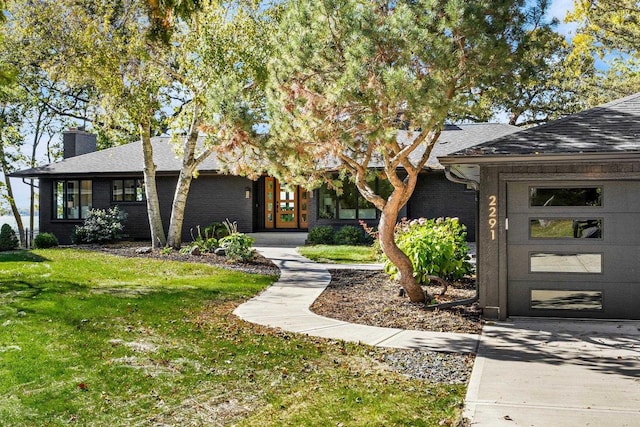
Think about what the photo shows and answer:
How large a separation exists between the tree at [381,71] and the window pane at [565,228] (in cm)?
186

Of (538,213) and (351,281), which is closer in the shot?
(538,213)

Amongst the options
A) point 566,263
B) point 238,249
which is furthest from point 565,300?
point 238,249

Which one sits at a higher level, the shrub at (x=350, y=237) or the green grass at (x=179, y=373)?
the shrub at (x=350, y=237)

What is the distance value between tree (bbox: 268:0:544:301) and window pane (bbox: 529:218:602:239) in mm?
1858

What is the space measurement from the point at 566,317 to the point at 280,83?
5118 millimetres

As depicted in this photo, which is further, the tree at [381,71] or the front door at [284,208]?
the front door at [284,208]

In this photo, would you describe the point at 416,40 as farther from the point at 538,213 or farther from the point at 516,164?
the point at 538,213

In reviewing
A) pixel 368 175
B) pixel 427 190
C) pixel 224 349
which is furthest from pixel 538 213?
pixel 427 190

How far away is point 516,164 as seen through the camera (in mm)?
7727

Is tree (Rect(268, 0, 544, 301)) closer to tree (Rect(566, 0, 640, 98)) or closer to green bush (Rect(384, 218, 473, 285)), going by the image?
green bush (Rect(384, 218, 473, 285))

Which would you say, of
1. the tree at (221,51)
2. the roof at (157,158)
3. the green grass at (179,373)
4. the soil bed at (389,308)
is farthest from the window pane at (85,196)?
the soil bed at (389,308)

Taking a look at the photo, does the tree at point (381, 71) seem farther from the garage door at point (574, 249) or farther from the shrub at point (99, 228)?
the shrub at point (99, 228)

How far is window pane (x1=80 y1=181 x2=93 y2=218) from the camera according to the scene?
22.6m

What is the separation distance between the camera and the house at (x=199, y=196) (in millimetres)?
20688
